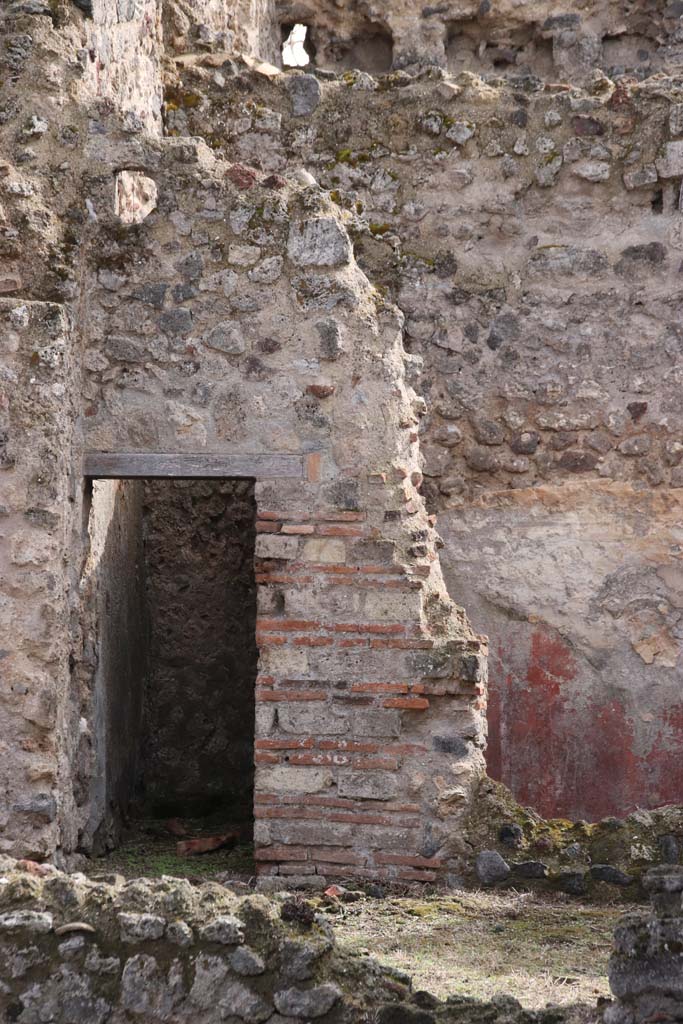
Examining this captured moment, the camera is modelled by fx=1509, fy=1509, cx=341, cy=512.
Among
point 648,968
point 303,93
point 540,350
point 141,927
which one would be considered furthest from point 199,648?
point 648,968

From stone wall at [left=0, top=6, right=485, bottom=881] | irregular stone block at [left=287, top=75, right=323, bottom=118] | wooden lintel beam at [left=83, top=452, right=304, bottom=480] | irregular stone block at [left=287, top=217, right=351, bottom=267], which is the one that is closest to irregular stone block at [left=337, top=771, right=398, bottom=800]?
stone wall at [left=0, top=6, right=485, bottom=881]

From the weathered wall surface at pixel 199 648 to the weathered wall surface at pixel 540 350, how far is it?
1.28m

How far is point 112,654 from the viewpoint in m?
7.57

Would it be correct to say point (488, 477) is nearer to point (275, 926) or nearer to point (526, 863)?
point (526, 863)

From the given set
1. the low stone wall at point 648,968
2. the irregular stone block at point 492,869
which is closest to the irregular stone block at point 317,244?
the irregular stone block at point 492,869

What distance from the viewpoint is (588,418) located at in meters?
8.33

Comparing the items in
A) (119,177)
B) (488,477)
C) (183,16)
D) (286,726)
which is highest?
(183,16)

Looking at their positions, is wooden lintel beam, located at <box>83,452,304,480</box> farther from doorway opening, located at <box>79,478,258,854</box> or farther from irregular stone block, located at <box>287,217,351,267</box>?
doorway opening, located at <box>79,478,258,854</box>

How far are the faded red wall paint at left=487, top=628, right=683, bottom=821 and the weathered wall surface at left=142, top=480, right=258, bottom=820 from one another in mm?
1479

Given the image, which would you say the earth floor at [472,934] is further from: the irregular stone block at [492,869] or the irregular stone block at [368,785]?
the irregular stone block at [368,785]

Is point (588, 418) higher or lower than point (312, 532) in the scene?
higher

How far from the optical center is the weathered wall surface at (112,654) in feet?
23.0

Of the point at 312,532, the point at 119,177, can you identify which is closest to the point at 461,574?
the point at 312,532

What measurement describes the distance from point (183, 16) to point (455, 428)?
2809mm
